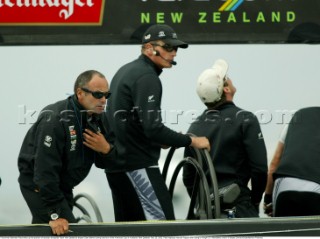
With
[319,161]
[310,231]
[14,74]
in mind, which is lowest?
[310,231]

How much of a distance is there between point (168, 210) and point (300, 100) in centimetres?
143

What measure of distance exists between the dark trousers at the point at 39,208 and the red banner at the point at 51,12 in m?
1.14

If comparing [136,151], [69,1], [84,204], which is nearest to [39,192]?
[136,151]

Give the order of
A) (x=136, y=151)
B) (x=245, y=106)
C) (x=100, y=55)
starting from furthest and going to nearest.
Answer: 1. (x=245, y=106)
2. (x=100, y=55)
3. (x=136, y=151)

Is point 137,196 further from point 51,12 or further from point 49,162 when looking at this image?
point 51,12

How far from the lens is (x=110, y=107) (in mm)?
6051

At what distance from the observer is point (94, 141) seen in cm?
559

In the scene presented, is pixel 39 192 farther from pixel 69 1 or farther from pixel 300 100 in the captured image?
pixel 300 100

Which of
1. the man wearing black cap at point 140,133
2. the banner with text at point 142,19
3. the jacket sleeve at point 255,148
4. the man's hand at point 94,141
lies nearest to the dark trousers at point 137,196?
the man wearing black cap at point 140,133

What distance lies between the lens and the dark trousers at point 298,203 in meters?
5.78

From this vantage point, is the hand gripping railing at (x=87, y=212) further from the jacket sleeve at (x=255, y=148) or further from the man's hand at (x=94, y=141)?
the jacket sleeve at (x=255, y=148)

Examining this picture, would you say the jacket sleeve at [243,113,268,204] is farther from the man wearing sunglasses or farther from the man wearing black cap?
the man wearing sunglasses

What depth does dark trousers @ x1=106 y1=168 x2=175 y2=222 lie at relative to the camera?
597 cm

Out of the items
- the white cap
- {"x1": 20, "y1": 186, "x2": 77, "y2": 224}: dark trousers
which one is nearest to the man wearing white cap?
the white cap
